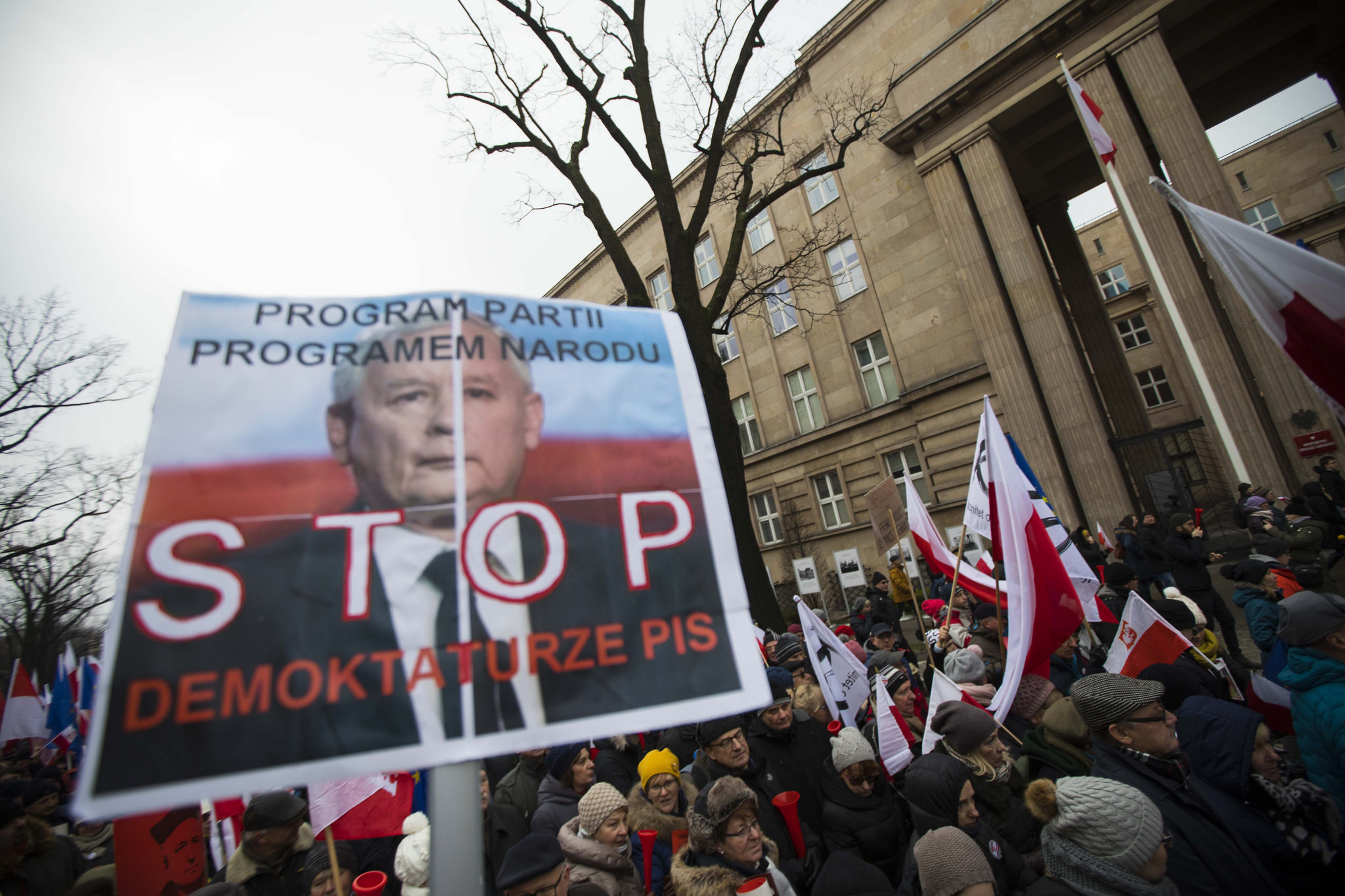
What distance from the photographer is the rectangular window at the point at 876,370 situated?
67.2ft

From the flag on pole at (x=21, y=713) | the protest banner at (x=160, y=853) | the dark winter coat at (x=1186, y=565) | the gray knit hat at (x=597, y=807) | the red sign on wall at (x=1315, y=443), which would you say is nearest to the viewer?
the gray knit hat at (x=597, y=807)

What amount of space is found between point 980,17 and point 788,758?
1880 centimetres

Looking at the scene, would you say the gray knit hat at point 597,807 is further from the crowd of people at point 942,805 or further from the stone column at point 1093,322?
the stone column at point 1093,322

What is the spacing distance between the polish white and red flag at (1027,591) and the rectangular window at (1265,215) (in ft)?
126

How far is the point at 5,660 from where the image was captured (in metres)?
44.3

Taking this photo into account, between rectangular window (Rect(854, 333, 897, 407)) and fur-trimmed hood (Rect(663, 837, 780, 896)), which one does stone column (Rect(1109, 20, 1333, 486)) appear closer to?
rectangular window (Rect(854, 333, 897, 407))

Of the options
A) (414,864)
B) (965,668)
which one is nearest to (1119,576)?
(965,668)

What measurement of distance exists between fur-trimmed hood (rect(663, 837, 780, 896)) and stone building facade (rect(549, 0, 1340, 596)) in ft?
34.0

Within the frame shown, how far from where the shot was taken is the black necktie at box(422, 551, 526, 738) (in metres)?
1.38

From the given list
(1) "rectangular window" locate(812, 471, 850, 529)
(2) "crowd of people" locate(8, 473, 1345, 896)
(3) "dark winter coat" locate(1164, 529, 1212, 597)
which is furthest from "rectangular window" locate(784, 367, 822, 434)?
(2) "crowd of people" locate(8, 473, 1345, 896)

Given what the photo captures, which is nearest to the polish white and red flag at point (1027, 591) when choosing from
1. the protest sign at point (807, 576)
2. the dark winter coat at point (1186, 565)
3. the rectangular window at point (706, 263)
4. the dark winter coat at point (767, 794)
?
the dark winter coat at point (767, 794)

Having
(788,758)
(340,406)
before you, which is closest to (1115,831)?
(788,758)

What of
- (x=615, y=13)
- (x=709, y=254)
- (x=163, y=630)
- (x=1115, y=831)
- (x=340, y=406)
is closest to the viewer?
(x=163, y=630)

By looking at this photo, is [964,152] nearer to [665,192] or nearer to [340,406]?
[665,192]
